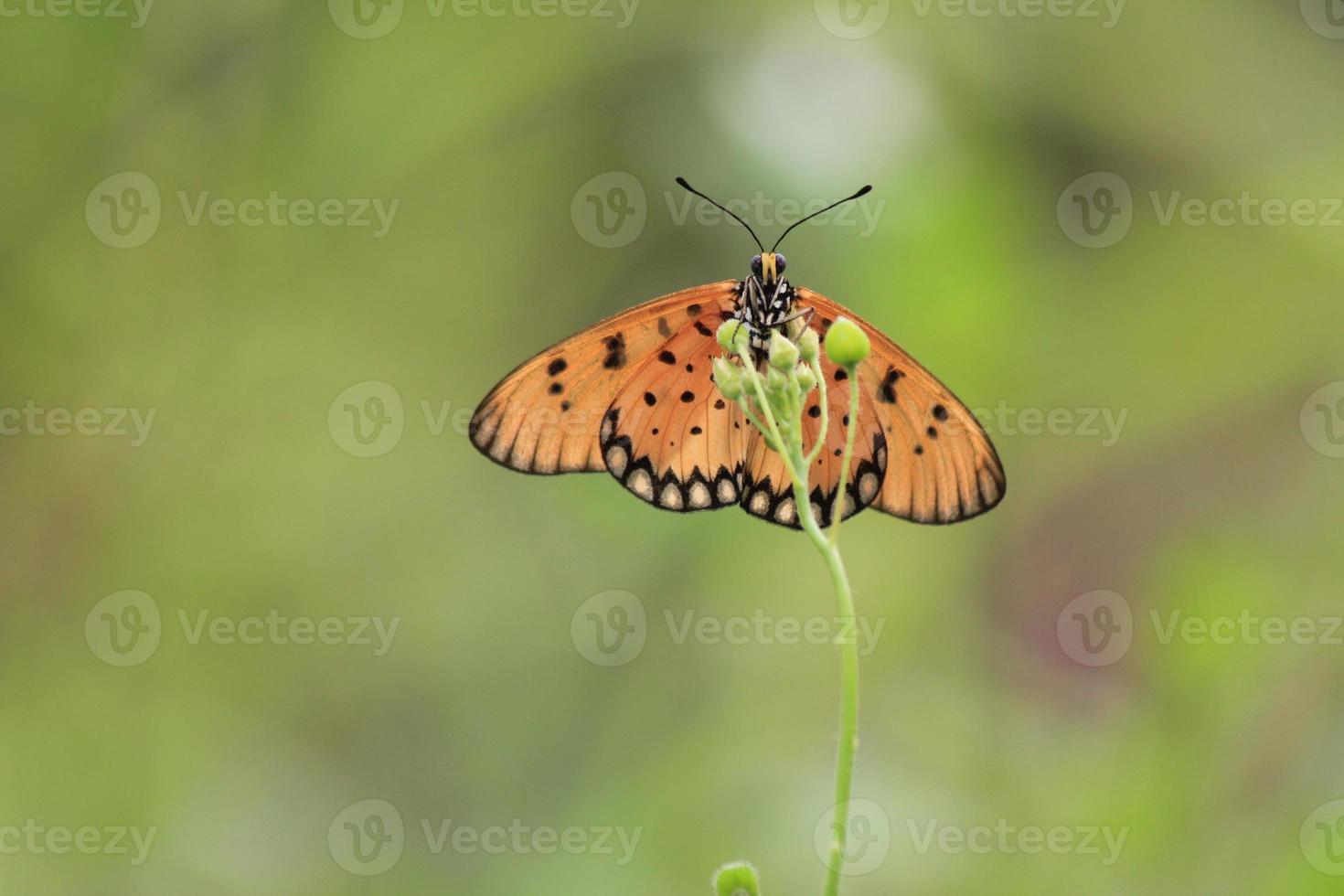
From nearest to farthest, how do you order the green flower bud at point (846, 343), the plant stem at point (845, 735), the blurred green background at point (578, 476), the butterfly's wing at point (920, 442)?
1. the plant stem at point (845, 735)
2. the green flower bud at point (846, 343)
3. the butterfly's wing at point (920, 442)
4. the blurred green background at point (578, 476)

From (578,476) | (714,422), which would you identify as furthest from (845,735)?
(578,476)

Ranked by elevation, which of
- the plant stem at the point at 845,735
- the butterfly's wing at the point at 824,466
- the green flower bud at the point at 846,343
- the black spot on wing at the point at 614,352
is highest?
the black spot on wing at the point at 614,352

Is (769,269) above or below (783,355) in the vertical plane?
above

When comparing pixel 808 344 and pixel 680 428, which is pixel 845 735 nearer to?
pixel 808 344

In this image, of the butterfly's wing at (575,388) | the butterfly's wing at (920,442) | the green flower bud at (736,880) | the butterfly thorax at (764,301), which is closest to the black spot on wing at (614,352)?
the butterfly's wing at (575,388)

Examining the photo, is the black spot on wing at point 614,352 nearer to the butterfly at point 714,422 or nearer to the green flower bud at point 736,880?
the butterfly at point 714,422

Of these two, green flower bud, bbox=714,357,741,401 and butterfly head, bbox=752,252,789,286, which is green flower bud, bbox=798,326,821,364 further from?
butterfly head, bbox=752,252,789,286
